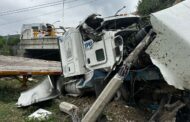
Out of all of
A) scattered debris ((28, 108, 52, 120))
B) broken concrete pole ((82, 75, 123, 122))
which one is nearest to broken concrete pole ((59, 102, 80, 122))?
scattered debris ((28, 108, 52, 120))

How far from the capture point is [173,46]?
18.1ft

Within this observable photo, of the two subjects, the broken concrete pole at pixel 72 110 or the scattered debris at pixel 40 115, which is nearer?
the broken concrete pole at pixel 72 110

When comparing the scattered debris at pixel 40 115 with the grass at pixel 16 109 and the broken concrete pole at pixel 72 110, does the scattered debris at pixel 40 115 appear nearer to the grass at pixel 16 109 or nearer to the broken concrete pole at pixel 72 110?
the grass at pixel 16 109

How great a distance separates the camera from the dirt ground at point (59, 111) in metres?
8.11

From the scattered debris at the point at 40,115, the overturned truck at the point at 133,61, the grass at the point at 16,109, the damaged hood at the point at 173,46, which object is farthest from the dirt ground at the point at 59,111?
the damaged hood at the point at 173,46

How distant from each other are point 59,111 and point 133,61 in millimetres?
3204

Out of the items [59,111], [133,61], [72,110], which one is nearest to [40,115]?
[59,111]

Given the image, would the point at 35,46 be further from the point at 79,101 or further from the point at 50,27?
the point at 79,101

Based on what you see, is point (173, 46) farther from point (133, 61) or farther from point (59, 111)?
point (59, 111)

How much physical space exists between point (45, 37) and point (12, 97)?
10.7m

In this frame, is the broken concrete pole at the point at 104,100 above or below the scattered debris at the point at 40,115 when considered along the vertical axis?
above

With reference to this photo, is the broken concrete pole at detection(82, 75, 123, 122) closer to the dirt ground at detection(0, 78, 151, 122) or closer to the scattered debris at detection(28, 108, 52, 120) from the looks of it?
the dirt ground at detection(0, 78, 151, 122)

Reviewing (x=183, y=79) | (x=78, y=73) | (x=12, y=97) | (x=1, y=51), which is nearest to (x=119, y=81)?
(x=183, y=79)

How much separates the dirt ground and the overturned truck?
0.22m
